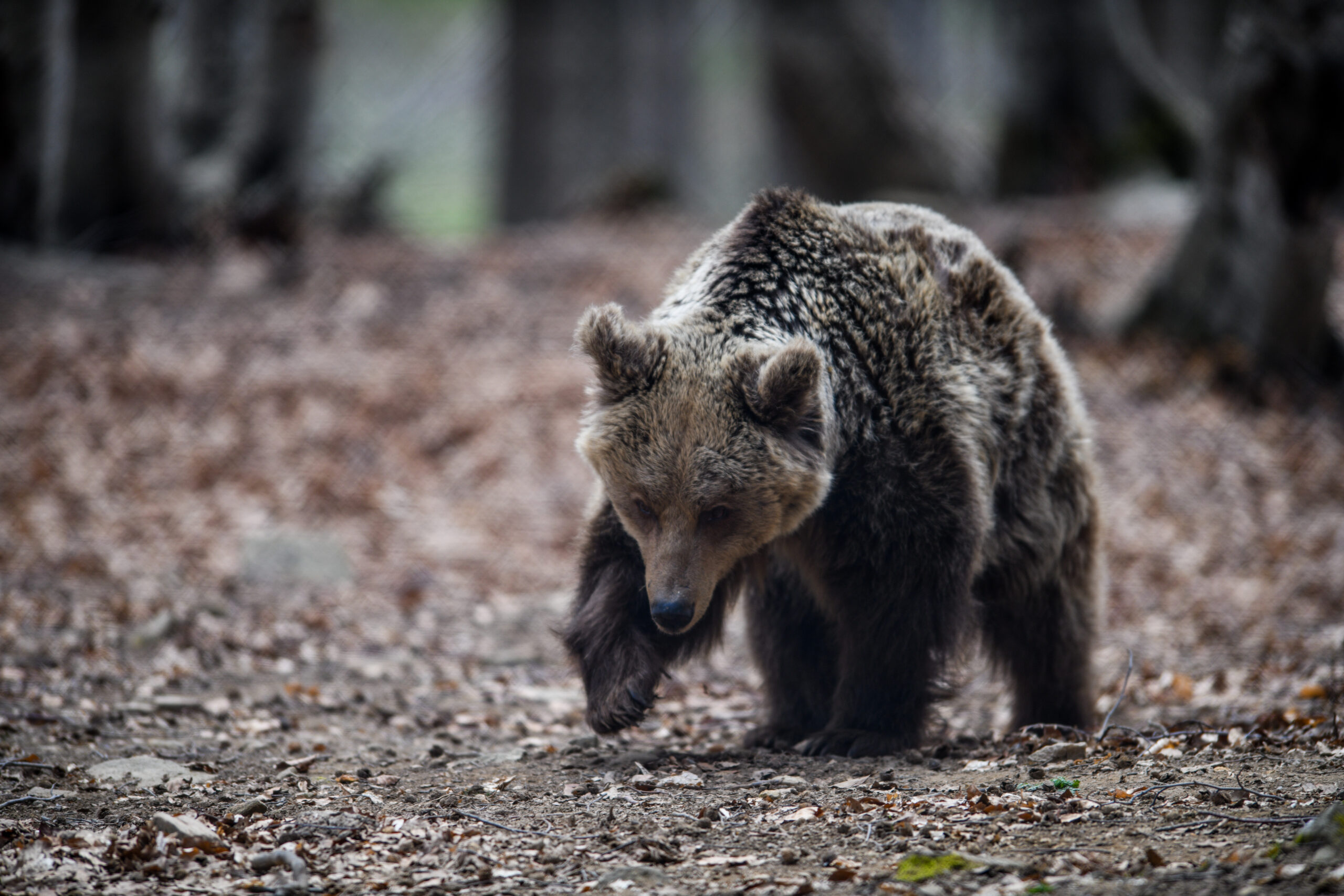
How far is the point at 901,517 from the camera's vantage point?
4711 mm

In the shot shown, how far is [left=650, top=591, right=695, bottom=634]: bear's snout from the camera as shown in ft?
14.4

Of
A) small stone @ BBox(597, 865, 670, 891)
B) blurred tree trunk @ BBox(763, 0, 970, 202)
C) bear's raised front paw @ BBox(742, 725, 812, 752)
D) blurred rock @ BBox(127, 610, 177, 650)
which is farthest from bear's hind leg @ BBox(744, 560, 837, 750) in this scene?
blurred tree trunk @ BBox(763, 0, 970, 202)

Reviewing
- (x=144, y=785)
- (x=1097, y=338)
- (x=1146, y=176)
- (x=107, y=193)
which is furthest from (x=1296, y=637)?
(x=107, y=193)

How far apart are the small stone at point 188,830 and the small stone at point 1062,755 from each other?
3038 millimetres

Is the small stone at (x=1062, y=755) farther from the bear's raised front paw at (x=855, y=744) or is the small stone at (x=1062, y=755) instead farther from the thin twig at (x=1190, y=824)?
the thin twig at (x=1190, y=824)

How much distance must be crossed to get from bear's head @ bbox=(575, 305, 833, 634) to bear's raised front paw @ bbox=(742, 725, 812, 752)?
1.13 metres

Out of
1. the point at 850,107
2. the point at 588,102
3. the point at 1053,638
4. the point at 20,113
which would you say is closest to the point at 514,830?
the point at 1053,638

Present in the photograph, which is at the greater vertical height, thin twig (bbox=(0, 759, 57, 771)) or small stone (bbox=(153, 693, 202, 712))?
thin twig (bbox=(0, 759, 57, 771))

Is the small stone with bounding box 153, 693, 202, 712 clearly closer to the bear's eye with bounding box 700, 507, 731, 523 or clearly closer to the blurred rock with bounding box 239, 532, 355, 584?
the blurred rock with bounding box 239, 532, 355, 584

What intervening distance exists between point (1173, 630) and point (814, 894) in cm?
514

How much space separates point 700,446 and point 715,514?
0.27m

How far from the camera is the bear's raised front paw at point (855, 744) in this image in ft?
16.3

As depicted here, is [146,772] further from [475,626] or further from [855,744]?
[475,626]

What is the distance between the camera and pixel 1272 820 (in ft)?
12.0
